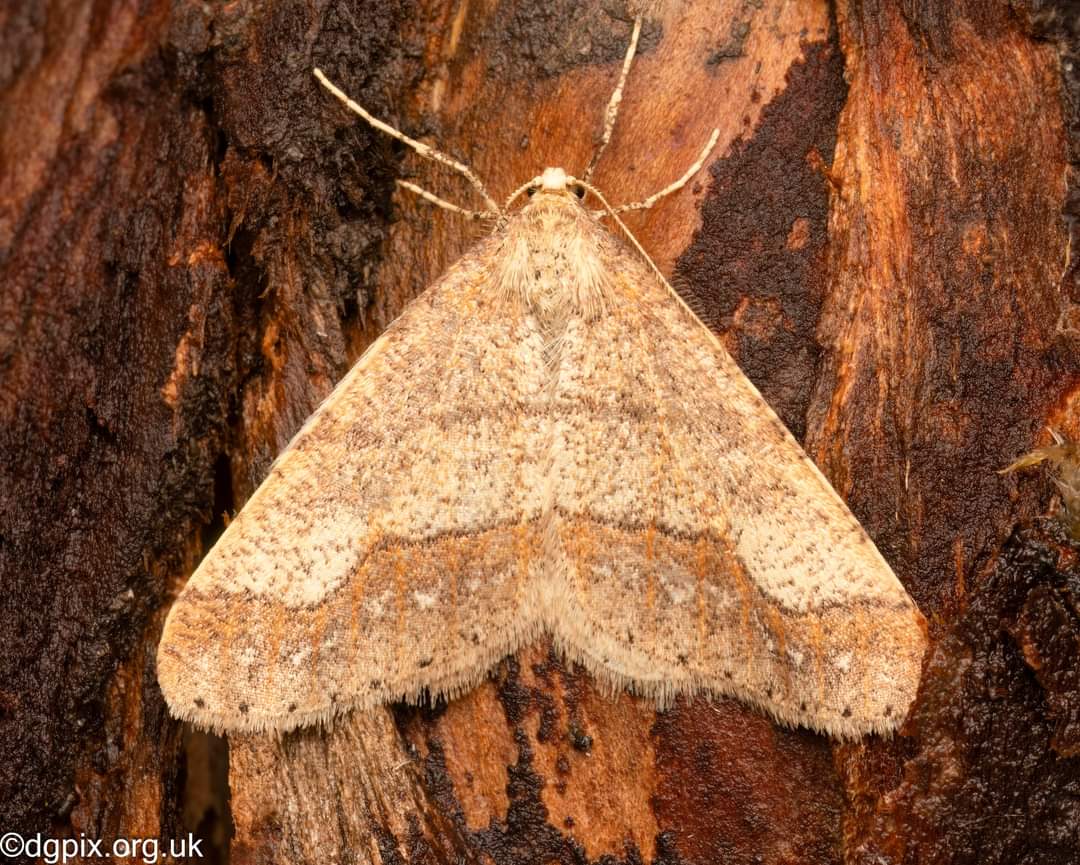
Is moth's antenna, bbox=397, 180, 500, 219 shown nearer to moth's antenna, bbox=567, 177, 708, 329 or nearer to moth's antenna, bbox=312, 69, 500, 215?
moth's antenna, bbox=312, 69, 500, 215

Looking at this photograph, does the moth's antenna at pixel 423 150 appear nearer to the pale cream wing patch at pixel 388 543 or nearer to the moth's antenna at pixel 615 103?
the pale cream wing patch at pixel 388 543

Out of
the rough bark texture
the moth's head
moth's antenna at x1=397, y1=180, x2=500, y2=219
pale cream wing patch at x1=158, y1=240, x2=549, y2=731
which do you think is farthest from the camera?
moth's antenna at x1=397, y1=180, x2=500, y2=219

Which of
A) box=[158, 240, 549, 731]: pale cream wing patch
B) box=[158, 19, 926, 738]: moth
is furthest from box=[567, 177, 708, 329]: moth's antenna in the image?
box=[158, 240, 549, 731]: pale cream wing patch

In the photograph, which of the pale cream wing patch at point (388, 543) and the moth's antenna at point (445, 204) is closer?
the pale cream wing patch at point (388, 543)

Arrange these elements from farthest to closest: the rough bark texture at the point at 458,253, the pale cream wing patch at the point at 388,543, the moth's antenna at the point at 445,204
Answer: the moth's antenna at the point at 445,204, the pale cream wing patch at the point at 388,543, the rough bark texture at the point at 458,253

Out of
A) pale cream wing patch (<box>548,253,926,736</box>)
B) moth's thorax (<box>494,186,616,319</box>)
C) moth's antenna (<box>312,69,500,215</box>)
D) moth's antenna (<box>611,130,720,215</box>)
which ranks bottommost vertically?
pale cream wing patch (<box>548,253,926,736</box>)

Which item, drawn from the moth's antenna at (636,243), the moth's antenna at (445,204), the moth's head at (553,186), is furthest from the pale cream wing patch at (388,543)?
the moth's antenna at (636,243)

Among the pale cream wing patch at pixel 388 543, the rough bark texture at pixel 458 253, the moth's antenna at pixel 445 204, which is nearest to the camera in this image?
the rough bark texture at pixel 458 253

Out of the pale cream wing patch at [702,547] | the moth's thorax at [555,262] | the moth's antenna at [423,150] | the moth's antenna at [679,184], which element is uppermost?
the moth's antenna at [423,150]
